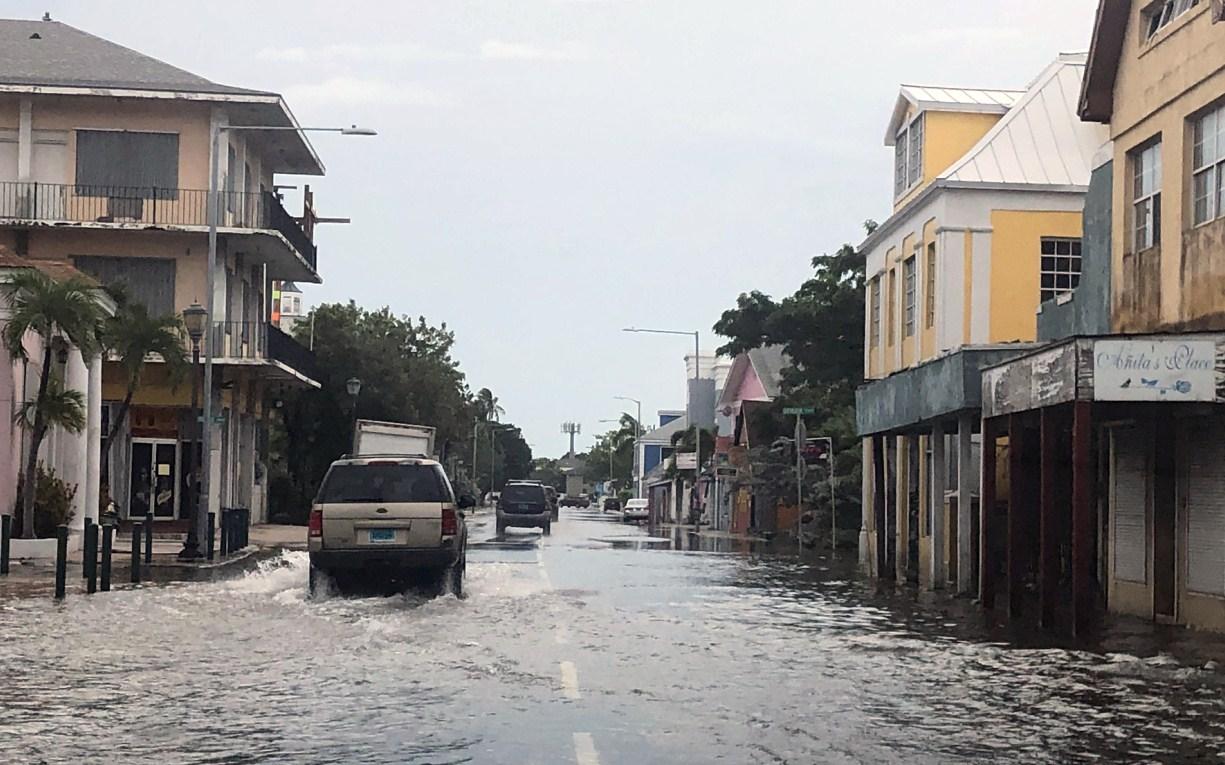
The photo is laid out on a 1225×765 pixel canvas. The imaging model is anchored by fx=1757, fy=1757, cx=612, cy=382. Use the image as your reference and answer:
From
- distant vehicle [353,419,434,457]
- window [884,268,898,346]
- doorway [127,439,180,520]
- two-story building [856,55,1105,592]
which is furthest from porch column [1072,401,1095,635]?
doorway [127,439,180,520]

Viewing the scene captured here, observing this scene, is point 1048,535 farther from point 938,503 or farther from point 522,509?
point 522,509

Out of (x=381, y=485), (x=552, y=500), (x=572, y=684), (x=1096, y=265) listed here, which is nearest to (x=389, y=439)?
(x=552, y=500)

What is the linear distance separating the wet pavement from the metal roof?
2516 cm

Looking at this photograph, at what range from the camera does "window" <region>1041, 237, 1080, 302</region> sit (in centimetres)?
Answer: 3250

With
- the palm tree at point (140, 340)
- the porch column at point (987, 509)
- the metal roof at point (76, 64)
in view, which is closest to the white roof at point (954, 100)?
the porch column at point (987, 509)

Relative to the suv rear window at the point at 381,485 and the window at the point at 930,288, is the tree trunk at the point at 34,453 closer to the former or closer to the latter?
the suv rear window at the point at 381,485

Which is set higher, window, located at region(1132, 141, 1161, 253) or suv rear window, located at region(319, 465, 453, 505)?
window, located at region(1132, 141, 1161, 253)

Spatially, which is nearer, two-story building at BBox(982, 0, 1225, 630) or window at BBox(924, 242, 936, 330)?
two-story building at BBox(982, 0, 1225, 630)

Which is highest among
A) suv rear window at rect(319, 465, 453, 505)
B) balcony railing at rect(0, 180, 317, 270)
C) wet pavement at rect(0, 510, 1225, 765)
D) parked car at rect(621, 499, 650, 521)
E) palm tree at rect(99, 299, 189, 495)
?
balcony railing at rect(0, 180, 317, 270)

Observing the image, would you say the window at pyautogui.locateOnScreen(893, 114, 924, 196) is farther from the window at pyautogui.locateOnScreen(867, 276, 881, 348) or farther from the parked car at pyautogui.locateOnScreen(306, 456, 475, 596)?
the parked car at pyautogui.locateOnScreen(306, 456, 475, 596)

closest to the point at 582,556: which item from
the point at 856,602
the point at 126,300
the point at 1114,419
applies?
the point at 126,300

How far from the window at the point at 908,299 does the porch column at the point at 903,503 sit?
88.6 inches

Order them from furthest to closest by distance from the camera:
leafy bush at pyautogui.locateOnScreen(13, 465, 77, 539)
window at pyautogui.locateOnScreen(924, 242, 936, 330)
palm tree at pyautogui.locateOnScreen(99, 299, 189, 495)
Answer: palm tree at pyautogui.locateOnScreen(99, 299, 189, 495)
window at pyautogui.locateOnScreen(924, 242, 936, 330)
leafy bush at pyautogui.locateOnScreen(13, 465, 77, 539)

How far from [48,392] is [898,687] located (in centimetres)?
1925
